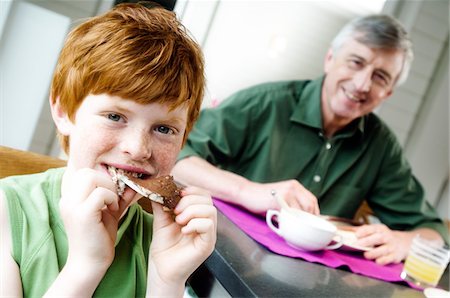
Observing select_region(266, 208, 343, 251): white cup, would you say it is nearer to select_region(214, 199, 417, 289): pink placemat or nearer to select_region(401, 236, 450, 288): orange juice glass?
select_region(214, 199, 417, 289): pink placemat

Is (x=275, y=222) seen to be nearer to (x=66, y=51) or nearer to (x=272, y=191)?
(x=272, y=191)

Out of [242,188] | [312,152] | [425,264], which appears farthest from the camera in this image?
[312,152]

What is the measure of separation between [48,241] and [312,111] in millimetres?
1457

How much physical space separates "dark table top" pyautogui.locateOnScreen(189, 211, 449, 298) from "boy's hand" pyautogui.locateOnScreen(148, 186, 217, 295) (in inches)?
5.1

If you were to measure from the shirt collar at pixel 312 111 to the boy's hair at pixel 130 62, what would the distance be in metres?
1.12

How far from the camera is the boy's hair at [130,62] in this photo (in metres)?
0.89

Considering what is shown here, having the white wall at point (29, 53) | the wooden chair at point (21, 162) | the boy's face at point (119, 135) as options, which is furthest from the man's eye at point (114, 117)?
the white wall at point (29, 53)

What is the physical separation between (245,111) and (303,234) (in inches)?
31.8

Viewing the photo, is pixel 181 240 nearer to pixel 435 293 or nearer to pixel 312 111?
pixel 435 293

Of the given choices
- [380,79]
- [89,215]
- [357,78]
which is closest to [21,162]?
[89,215]

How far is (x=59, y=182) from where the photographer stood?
38.2 inches

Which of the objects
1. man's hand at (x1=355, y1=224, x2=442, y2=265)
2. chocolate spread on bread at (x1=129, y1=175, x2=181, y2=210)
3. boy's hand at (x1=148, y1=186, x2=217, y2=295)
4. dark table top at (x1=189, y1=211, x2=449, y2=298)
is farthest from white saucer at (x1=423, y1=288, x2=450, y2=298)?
chocolate spread on bread at (x1=129, y1=175, x2=181, y2=210)

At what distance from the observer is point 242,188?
5.09ft

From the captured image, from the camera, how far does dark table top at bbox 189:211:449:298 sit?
1017 mm
